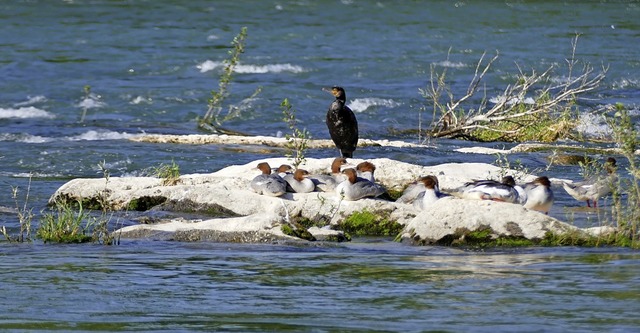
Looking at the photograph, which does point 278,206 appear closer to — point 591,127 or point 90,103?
point 591,127

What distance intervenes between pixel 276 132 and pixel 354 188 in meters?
10.3

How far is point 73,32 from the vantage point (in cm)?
3525

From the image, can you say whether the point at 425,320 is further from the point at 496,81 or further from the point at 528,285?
the point at 496,81

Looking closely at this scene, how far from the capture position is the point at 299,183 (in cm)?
1288

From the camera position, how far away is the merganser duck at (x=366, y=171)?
13117mm

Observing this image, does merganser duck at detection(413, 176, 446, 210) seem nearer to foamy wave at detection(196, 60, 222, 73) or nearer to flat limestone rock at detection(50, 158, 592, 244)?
flat limestone rock at detection(50, 158, 592, 244)

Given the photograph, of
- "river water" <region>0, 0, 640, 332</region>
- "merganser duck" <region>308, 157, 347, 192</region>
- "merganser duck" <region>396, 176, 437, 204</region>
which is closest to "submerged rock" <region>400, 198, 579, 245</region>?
"river water" <region>0, 0, 640, 332</region>

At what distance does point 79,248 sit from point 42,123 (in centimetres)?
1301

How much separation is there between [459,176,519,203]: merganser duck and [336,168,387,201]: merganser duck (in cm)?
91

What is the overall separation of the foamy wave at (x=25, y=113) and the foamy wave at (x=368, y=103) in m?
5.50

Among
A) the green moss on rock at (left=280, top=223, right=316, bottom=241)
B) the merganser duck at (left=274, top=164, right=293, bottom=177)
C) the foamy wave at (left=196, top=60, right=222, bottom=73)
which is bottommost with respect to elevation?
the foamy wave at (left=196, top=60, right=222, bottom=73)

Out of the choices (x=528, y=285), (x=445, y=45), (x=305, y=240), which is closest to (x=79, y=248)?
(x=305, y=240)

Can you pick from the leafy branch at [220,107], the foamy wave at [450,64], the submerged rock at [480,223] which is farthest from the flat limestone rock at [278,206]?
the foamy wave at [450,64]

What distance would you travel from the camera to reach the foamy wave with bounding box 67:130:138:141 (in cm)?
2077
